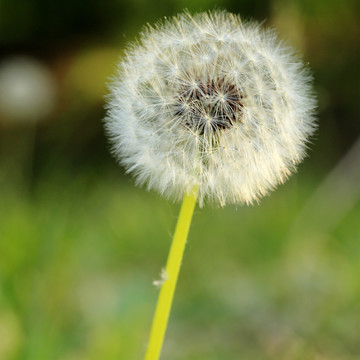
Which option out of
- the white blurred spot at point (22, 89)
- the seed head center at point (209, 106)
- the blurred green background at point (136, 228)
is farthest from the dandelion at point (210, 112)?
the white blurred spot at point (22, 89)

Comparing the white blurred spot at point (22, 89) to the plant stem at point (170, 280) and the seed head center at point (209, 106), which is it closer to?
the seed head center at point (209, 106)

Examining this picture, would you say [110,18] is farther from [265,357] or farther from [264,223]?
[265,357]

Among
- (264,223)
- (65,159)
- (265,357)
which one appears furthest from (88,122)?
(265,357)

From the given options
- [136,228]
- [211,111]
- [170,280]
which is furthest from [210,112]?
[136,228]

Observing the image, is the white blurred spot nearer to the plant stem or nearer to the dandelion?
the dandelion

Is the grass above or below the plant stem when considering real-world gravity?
below

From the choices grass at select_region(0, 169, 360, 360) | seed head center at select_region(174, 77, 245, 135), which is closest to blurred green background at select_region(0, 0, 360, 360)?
grass at select_region(0, 169, 360, 360)
